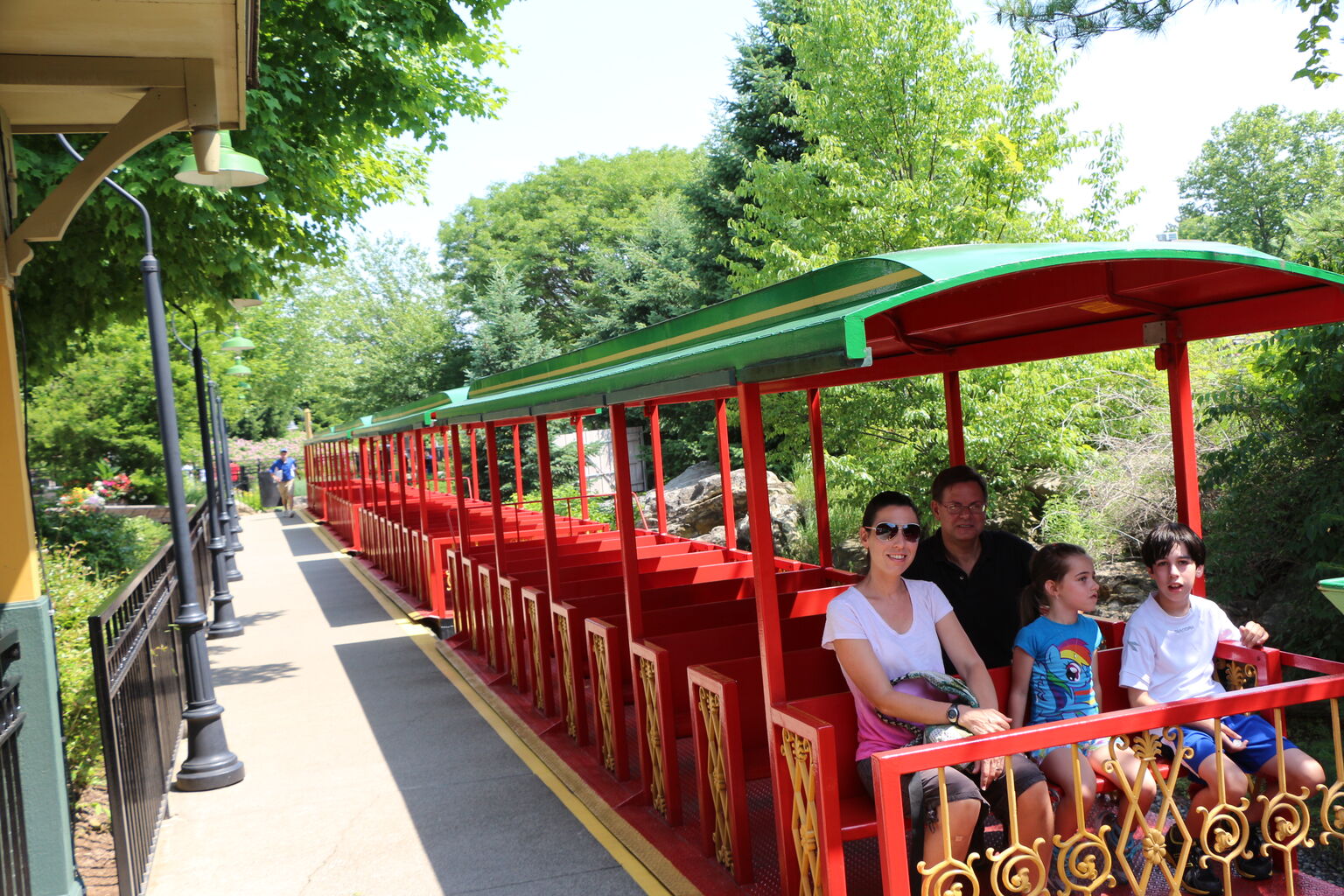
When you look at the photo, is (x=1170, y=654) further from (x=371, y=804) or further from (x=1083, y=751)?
(x=371, y=804)

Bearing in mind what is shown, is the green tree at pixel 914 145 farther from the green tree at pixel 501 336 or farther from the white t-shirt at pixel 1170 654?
the green tree at pixel 501 336

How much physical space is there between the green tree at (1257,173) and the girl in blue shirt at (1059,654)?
181 feet

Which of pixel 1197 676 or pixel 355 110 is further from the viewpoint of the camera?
pixel 355 110

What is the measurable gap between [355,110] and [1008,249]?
7.73 meters

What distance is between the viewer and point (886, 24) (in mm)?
14281

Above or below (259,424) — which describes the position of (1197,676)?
below

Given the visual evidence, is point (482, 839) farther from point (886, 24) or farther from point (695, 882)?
point (886, 24)

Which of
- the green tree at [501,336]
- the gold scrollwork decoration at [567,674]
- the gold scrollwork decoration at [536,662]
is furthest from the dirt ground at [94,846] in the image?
the green tree at [501,336]

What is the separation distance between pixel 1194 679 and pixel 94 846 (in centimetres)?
570

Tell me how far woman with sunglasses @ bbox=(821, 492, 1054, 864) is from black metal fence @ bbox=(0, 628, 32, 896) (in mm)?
3015

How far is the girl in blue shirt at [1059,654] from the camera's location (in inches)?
161

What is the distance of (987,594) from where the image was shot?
4930mm

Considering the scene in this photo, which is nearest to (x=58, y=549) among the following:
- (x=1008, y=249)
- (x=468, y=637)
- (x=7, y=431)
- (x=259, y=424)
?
(x=468, y=637)

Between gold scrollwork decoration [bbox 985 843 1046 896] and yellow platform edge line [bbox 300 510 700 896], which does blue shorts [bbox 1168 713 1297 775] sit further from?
yellow platform edge line [bbox 300 510 700 896]
